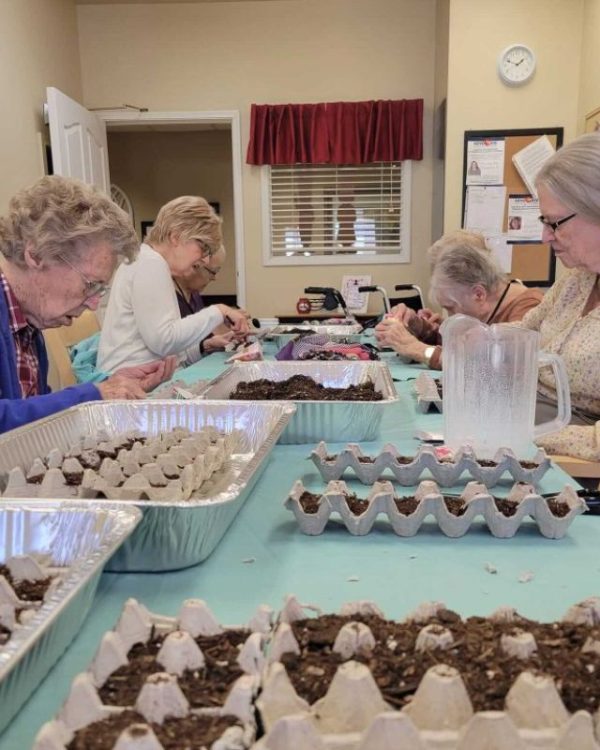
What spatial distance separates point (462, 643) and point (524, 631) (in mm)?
56

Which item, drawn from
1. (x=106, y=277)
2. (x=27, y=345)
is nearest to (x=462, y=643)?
(x=106, y=277)

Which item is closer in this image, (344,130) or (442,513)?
(442,513)

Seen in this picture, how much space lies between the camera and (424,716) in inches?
16.9

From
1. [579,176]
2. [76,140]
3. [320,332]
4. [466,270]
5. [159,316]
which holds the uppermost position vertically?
[76,140]

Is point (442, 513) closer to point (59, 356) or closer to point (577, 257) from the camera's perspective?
point (577, 257)

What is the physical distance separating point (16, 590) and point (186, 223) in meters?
2.01

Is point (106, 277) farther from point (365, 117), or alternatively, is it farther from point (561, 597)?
point (365, 117)

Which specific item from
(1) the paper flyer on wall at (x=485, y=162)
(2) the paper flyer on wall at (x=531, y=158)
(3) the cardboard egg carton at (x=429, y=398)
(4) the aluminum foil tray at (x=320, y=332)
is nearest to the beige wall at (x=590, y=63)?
(2) the paper flyer on wall at (x=531, y=158)

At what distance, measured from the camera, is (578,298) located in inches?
71.1

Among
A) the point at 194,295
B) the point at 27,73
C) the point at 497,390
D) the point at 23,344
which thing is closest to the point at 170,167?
the point at 27,73

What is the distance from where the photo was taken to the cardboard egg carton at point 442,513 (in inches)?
32.7

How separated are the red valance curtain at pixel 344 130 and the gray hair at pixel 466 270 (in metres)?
2.41

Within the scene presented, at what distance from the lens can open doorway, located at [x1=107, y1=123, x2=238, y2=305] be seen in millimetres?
6477

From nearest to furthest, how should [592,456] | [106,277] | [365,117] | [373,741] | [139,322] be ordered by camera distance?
1. [373,741]
2. [592,456]
3. [106,277]
4. [139,322]
5. [365,117]
